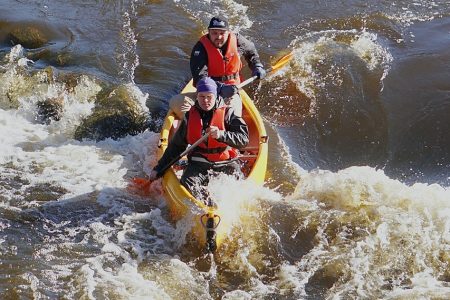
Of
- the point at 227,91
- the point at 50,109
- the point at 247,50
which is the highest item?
the point at 247,50

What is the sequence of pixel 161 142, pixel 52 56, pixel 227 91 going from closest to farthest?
pixel 161 142 → pixel 227 91 → pixel 52 56

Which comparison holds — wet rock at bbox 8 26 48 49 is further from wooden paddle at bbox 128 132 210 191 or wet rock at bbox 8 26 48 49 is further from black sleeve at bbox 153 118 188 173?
black sleeve at bbox 153 118 188 173

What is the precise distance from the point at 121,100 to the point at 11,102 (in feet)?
5.44

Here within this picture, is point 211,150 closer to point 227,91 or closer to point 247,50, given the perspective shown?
point 227,91

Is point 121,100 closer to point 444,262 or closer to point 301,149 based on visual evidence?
point 301,149

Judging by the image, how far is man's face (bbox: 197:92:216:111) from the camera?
688cm

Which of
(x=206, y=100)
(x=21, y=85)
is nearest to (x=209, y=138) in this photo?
(x=206, y=100)

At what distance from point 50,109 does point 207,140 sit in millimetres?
3420

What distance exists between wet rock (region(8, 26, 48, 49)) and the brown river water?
0.43 ft

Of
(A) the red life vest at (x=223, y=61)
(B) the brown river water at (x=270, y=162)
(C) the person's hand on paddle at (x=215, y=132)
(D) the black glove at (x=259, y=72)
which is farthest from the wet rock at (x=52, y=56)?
(C) the person's hand on paddle at (x=215, y=132)

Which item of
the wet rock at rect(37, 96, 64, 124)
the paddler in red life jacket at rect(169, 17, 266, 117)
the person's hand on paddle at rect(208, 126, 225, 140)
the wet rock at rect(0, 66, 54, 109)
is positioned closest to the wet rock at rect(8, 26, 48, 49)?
the wet rock at rect(0, 66, 54, 109)

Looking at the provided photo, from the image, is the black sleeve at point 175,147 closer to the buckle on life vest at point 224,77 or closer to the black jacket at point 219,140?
the black jacket at point 219,140

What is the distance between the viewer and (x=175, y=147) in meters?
7.33

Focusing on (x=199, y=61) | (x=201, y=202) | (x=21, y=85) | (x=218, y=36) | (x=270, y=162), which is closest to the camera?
(x=201, y=202)
